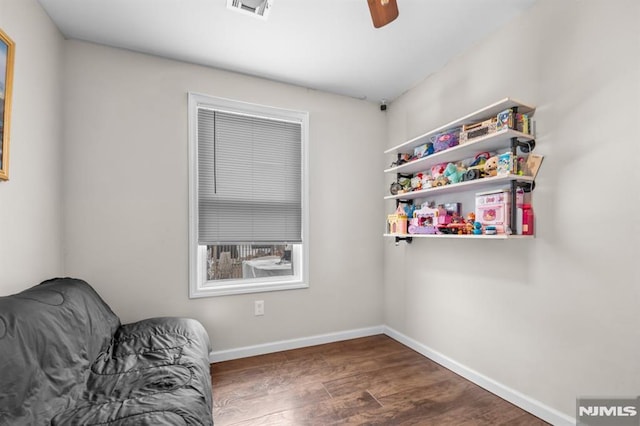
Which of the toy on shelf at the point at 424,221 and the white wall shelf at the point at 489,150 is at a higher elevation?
the white wall shelf at the point at 489,150

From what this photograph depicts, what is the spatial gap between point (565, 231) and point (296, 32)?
6.95 ft

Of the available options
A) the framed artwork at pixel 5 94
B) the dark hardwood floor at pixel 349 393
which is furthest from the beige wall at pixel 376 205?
the dark hardwood floor at pixel 349 393

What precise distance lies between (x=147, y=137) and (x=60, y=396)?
1782 millimetres

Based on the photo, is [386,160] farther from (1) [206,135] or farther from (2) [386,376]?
(2) [386,376]

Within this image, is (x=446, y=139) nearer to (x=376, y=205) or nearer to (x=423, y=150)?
(x=423, y=150)

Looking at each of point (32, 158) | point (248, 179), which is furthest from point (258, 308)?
point (32, 158)

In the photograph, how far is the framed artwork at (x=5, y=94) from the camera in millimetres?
1397

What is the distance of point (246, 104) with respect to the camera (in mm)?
2596

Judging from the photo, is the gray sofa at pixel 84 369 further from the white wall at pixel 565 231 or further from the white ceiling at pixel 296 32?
the white wall at pixel 565 231

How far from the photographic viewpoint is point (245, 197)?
8.60ft

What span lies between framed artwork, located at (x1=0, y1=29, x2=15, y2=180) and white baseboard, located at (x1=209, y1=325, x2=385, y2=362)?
1816mm

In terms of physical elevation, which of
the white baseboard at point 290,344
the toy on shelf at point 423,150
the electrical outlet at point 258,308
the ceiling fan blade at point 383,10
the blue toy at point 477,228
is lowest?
the white baseboard at point 290,344

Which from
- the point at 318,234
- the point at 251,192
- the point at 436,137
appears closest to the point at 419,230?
the point at 436,137

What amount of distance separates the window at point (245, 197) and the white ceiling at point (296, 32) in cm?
41
